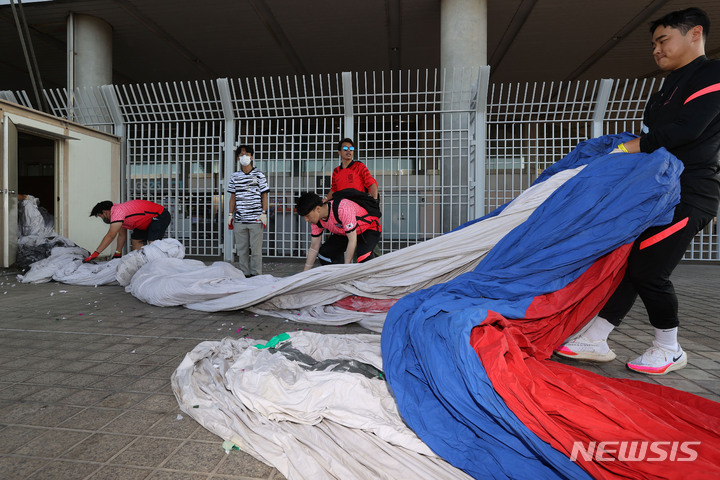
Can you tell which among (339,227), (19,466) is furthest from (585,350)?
(19,466)

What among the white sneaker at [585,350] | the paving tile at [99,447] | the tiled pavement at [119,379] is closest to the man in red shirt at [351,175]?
the tiled pavement at [119,379]

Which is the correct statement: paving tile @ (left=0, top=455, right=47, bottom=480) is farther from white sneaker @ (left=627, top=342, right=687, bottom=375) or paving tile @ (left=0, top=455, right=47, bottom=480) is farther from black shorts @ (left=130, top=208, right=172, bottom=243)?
black shorts @ (left=130, top=208, right=172, bottom=243)

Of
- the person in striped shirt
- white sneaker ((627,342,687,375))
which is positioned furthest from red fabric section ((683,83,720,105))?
the person in striped shirt

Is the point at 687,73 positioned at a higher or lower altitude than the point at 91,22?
lower

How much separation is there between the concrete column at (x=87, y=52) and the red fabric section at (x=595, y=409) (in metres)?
10.6

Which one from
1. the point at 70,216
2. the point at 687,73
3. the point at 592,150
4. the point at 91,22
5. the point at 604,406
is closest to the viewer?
the point at 604,406

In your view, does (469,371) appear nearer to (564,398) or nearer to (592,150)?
(564,398)

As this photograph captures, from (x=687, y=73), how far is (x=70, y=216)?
816 cm

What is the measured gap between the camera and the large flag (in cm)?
128

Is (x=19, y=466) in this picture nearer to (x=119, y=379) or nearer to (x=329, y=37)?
(x=119, y=379)

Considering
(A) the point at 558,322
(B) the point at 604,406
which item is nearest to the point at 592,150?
(A) the point at 558,322

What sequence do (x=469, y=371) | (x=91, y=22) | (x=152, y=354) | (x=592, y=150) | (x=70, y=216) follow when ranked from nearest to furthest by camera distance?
(x=469, y=371) → (x=152, y=354) → (x=592, y=150) → (x=70, y=216) → (x=91, y=22)

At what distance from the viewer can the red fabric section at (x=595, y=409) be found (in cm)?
122

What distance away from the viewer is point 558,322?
2215mm
